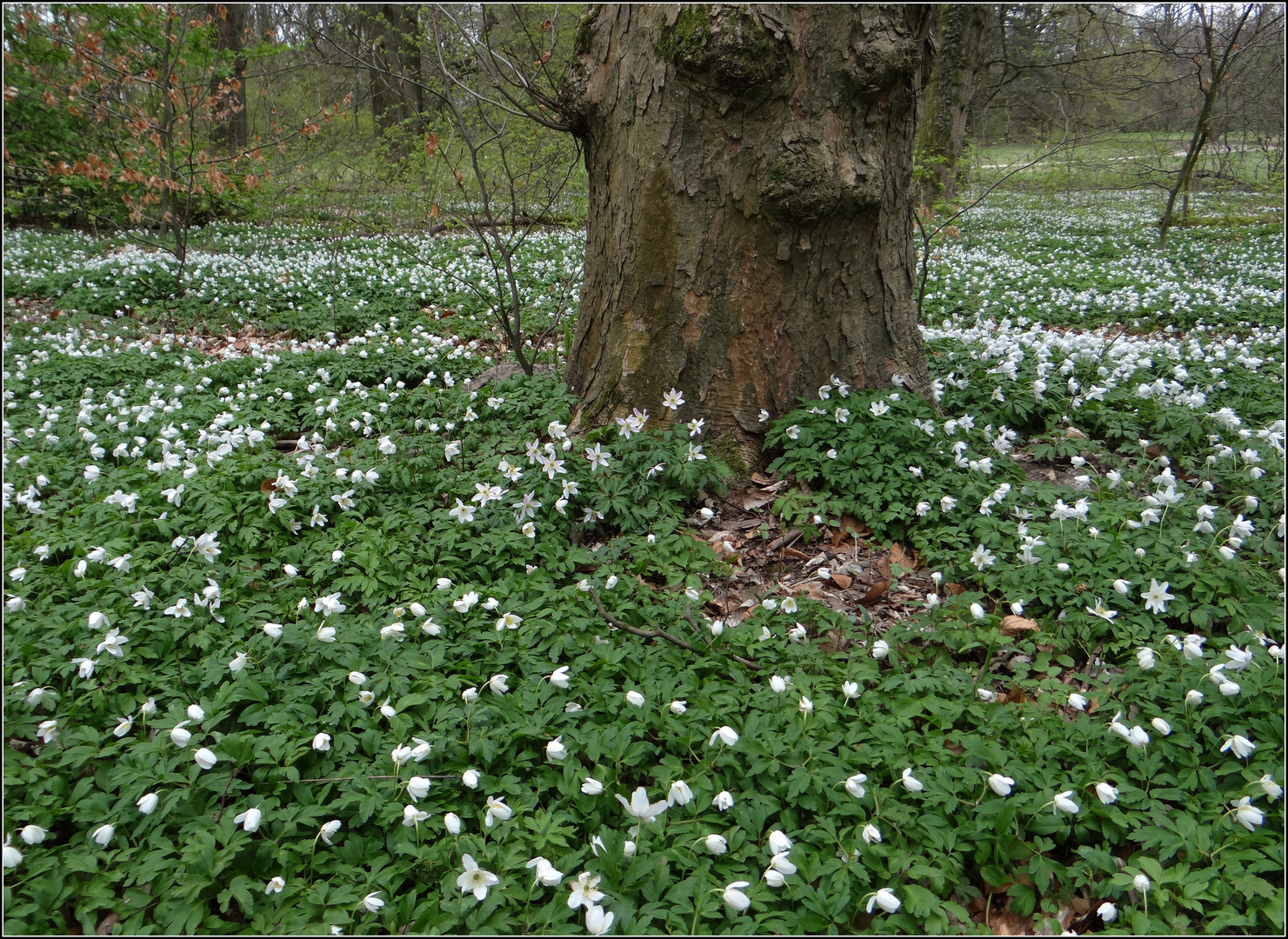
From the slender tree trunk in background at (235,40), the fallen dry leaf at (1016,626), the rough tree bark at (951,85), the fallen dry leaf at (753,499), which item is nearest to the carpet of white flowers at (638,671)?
the fallen dry leaf at (1016,626)

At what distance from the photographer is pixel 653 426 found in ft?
13.6

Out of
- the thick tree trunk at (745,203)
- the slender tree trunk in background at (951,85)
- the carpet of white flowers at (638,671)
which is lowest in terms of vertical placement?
the carpet of white flowers at (638,671)

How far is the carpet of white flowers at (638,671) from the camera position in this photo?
6.44 feet

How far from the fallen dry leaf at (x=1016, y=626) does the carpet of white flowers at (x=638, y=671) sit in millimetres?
16

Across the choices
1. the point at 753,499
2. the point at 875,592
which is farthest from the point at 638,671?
the point at 753,499

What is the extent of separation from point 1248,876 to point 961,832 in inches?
28.5

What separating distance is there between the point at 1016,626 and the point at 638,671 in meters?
1.62

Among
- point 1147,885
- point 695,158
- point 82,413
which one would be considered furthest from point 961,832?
point 82,413

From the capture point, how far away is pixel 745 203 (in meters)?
3.84

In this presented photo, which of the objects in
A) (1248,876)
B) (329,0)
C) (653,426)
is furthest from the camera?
(329,0)

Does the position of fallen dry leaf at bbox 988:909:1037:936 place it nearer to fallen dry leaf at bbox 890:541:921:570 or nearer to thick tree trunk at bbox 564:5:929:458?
fallen dry leaf at bbox 890:541:921:570

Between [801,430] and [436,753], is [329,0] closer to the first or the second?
[801,430]

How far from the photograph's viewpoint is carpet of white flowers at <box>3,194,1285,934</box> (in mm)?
1963

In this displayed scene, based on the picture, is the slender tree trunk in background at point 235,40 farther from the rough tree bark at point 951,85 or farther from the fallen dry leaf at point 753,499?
the fallen dry leaf at point 753,499
